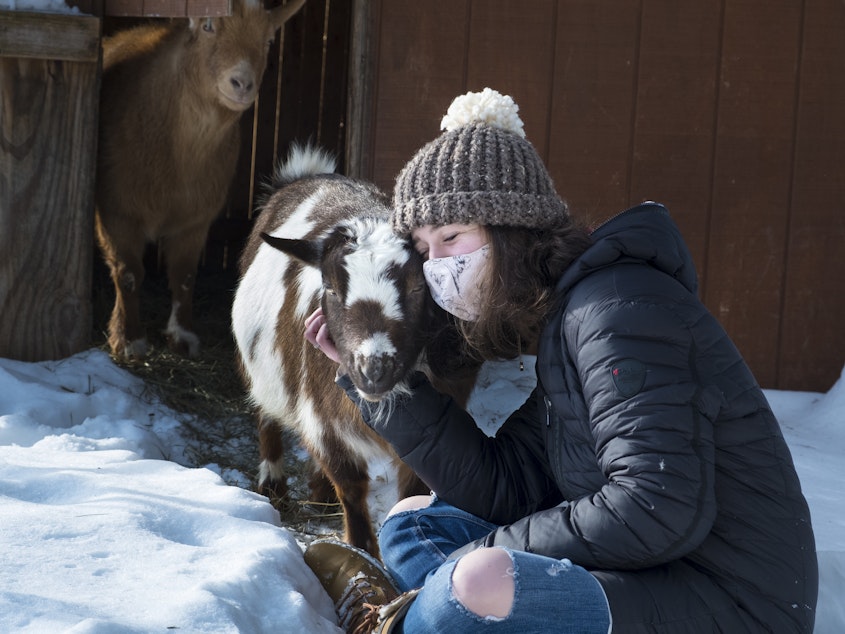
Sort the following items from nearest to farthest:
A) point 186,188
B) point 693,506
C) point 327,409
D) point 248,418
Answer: point 693,506
point 327,409
point 248,418
point 186,188

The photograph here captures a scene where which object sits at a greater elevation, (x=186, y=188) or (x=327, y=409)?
(x=186, y=188)

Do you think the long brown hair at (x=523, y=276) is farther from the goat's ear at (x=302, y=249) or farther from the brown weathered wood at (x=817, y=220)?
the brown weathered wood at (x=817, y=220)

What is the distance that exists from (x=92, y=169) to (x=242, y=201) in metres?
3.37

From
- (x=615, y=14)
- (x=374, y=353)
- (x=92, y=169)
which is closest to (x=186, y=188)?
(x=92, y=169)

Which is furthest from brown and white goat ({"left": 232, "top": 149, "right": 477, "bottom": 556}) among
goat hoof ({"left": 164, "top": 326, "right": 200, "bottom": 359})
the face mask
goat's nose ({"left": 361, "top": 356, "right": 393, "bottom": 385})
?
goat hoof ({"left": 164, "top": 326, "right": 200, "bottom": 359})

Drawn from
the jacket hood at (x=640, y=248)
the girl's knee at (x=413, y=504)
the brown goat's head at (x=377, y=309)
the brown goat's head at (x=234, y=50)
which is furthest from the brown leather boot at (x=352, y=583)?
the brown goat's head at (x=234, y=50)

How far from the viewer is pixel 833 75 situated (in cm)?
532

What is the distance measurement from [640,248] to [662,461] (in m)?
0.50

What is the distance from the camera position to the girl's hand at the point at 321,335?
10.3ft

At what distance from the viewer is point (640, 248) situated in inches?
90.7

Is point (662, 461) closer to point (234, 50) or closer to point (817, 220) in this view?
point (817, 220)

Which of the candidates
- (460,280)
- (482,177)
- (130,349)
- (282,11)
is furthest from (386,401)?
(282,11)

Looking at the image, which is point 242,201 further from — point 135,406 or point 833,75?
point 833,75

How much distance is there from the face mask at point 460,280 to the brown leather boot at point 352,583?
0.72m
